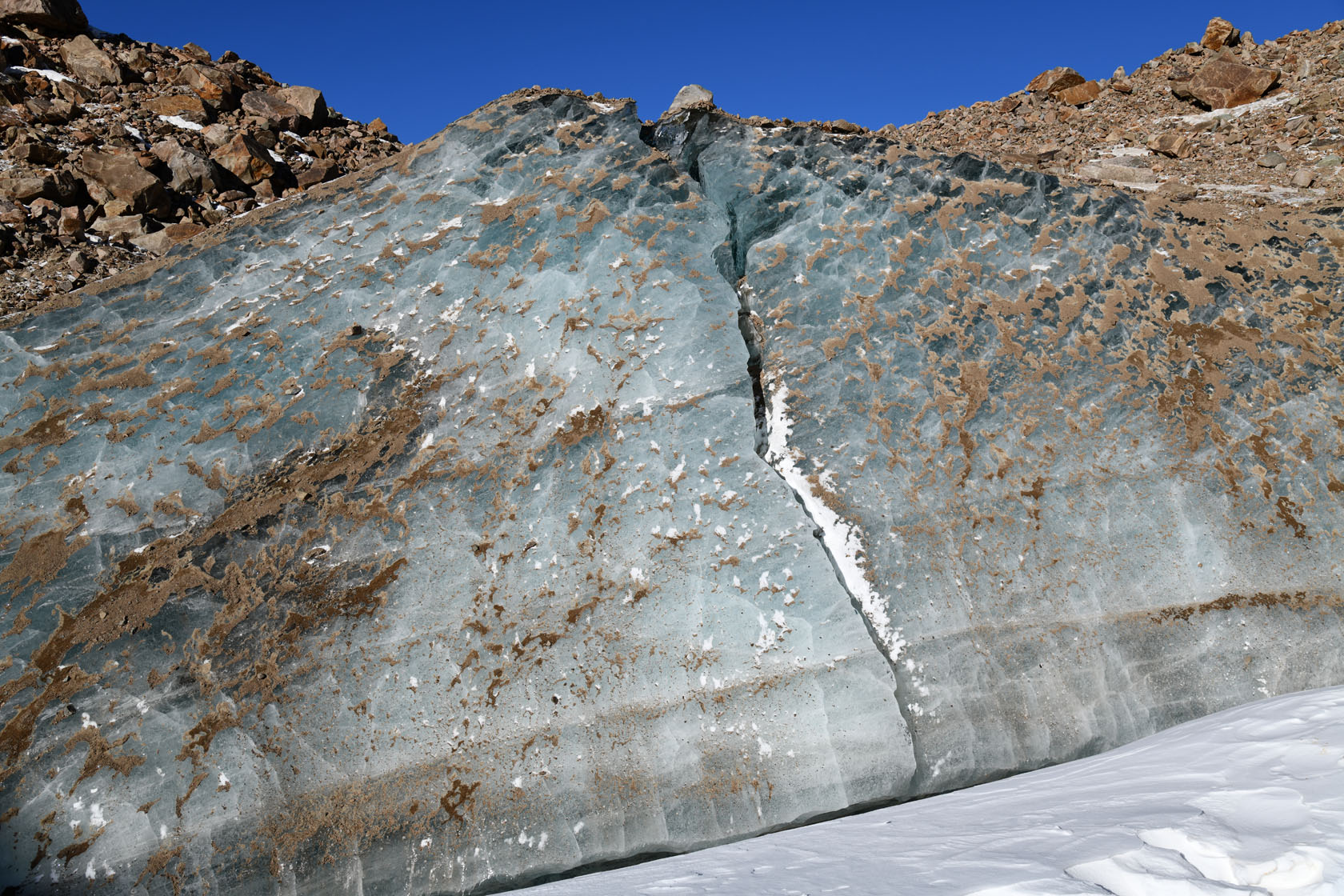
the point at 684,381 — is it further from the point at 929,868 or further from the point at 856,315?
the point at 929,868

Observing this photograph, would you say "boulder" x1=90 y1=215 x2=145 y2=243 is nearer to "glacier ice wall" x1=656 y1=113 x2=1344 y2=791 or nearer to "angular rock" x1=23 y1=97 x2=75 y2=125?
"angular rock" x1=23 y1=97 x2=75 y2=125

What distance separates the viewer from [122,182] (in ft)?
14.4

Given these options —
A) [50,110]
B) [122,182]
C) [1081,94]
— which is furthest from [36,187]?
[1081,94]

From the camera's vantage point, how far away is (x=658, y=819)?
80.8 inches

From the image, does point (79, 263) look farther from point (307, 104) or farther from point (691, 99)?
point (691, 99)

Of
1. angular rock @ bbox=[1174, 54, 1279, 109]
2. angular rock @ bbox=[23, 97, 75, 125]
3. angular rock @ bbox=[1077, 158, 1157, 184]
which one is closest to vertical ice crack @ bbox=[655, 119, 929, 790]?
angular rock @ bbox=[1077, 158, 1157, 184]

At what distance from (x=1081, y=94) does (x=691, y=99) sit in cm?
504

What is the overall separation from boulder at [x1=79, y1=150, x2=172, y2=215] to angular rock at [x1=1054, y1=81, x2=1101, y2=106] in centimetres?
713

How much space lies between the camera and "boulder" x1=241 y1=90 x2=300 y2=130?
547 cm

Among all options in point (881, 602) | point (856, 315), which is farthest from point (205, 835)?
point (856, 315)

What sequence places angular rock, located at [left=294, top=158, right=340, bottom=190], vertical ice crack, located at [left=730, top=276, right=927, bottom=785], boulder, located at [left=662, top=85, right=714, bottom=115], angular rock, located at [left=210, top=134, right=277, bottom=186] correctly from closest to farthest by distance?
vertical ice crack, located at [left=730, top=276, right=927, bottom=785] < boulder, located at [left=662, top=85, right=714, bottom=115] < angular rock, located at [left=210, top=134, right=277, bottom=186] < angular rock, located at [left=294, top=158, right=340, bottom=190]

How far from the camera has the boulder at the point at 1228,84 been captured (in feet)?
18.5

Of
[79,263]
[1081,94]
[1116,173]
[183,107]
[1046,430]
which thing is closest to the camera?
[1046,430]

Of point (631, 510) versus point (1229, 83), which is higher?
point (1229, 83)
